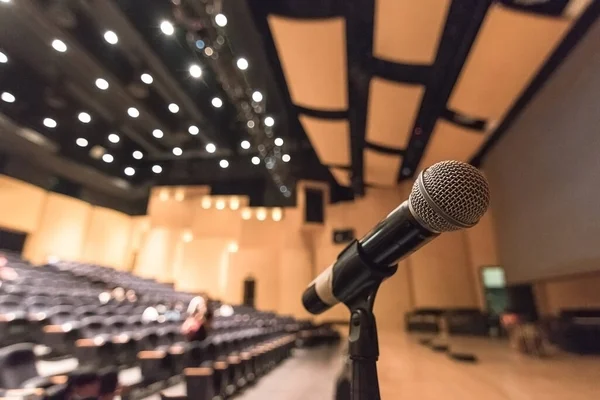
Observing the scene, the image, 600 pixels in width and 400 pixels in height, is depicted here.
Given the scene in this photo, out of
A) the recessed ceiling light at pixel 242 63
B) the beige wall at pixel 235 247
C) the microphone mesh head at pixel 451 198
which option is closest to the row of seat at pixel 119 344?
the microphone mesh head at pixel 451 198

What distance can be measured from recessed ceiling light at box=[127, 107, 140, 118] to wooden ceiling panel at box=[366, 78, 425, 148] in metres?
3.32

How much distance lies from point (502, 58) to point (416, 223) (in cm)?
308

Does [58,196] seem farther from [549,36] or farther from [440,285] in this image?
[549,36]

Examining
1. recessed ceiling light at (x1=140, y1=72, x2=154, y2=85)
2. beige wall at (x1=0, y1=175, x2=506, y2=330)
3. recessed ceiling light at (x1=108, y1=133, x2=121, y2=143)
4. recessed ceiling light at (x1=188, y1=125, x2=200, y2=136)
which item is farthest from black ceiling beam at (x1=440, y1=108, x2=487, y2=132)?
recessed ceiling light at (x1=108, y1=133, x2=121, y2=143)

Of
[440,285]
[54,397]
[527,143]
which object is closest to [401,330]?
[440,285]

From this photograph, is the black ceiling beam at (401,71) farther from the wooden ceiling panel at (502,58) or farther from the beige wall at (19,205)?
the beige wall at (19,205)

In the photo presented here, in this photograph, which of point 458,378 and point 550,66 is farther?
point 550,66

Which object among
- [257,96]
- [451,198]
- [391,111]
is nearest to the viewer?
[451,198]

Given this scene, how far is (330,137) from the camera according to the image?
4387mm

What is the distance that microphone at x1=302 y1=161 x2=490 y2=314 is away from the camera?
1.38ft

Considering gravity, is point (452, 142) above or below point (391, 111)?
below

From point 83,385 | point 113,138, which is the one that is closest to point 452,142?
point 83,385

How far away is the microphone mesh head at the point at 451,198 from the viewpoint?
1.37 ft

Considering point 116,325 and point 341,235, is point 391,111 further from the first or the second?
point 116,325
